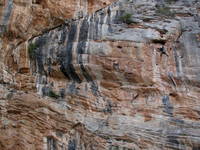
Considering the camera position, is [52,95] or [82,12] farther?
[82,12]

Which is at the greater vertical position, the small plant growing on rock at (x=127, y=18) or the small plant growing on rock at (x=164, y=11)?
the small plant growing on rock at (x=164, y=11)

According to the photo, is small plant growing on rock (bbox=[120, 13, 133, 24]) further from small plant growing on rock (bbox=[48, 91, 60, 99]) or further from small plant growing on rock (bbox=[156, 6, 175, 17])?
small plant growing on rock (bbox=[48, 91, 60, 99])

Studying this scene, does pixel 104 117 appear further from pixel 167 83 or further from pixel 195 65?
pixel 195 65

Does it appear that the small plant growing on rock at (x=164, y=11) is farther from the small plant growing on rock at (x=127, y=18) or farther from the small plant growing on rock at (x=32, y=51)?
the small plant growing on rock at (x=32, y=51)

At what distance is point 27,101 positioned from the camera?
8023 millimetres

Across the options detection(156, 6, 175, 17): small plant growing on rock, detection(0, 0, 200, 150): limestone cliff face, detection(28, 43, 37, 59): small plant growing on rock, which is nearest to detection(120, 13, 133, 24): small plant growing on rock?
detection(0, 0, 200, 150): limestone cliff face

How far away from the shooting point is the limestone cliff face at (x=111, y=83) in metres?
6.91

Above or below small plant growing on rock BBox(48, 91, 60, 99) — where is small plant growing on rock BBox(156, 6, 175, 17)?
above

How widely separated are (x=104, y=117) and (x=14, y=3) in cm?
506

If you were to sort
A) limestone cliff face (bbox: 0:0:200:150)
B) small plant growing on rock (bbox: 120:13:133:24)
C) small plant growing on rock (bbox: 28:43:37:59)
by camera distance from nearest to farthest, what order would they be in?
limestone cliff face (bbox: 0:0:200:150) → small plant growing on rock (bbox: 120:13:133:24) → small plant growing on rock (bbox: 28:43:37:59)

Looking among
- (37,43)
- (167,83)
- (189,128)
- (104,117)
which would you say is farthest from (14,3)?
(189,128)

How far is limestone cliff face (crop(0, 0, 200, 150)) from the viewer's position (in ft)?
22.7

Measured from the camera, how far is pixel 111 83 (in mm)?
7391

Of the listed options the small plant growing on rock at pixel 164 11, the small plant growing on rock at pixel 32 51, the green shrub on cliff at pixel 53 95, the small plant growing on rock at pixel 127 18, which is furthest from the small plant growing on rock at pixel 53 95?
the small plant growing on rock at pixel 164 11
